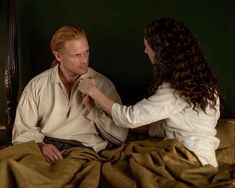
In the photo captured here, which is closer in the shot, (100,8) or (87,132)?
(87,132)

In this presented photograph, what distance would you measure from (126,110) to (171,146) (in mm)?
245

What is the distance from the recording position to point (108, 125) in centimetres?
216

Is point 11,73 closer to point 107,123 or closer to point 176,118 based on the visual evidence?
point 107,123

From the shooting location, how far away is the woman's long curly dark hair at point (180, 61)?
184 cm

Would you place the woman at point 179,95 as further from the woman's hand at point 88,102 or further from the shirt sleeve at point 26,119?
the shirt sleeve at point 26,119

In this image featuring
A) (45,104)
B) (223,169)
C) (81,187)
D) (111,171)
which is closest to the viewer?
(81,187)

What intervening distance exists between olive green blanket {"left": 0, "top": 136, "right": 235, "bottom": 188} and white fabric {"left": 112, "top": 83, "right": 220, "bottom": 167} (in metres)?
0.05

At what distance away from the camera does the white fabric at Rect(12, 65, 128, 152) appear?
2174 mm

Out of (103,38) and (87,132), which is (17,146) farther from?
(103,38)

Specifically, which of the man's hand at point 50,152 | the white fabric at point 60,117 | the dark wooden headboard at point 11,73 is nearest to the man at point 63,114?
the white fabric at point 60,117

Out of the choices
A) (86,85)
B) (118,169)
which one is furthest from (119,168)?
(86,85)

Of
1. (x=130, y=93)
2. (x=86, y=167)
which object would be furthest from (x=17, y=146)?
(x=130, y=93)

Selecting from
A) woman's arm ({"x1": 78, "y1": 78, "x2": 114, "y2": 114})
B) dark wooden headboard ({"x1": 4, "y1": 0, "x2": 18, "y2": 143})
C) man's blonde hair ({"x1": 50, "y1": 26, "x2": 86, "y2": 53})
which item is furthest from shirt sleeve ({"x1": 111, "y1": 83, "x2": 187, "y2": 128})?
dark wooden headboard ({"x1": 4, "y1": 0, "x2": 18, "y2": 143})

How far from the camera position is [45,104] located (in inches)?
86.5
